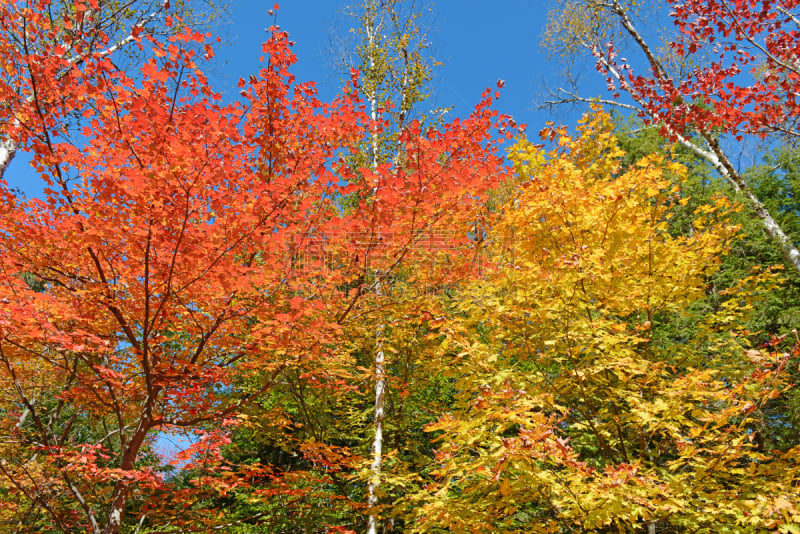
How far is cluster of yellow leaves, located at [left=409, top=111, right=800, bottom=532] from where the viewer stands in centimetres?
316

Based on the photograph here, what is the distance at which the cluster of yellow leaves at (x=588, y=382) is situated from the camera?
3.16 metres

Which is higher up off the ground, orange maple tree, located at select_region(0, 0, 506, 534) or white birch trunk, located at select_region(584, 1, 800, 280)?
white birch trunk, located at select_region(584, 1, 800, 280)

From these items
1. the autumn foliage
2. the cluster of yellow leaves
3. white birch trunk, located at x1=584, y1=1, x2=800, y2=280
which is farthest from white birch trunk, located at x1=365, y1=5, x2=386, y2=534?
white birch trunk, located at x1=584, y1=1, x2=800, y2=280

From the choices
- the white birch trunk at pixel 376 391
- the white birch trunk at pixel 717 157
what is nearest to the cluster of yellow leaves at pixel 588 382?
the white birch trunk at pixel 717 157

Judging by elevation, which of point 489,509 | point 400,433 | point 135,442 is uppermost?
point 400,433

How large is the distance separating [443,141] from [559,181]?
1434mm

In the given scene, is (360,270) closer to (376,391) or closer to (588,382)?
(588,382)

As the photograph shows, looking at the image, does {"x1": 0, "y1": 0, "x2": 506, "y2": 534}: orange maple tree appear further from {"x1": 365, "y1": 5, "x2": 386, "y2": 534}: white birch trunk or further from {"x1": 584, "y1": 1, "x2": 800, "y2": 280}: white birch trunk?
{"x1": 584, "y1": 1, "x2": 800, "y2": 280}: white birch trunk

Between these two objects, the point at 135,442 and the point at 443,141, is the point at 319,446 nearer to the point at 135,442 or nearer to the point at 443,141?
the point at 135,442

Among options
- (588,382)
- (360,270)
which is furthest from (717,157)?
(360,270)

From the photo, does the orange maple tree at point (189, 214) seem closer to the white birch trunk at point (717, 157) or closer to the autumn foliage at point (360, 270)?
the autumn foliage at point (360, 270)

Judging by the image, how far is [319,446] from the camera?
6.38m

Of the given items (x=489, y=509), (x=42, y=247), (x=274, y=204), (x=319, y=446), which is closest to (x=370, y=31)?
(x=274, y=204)

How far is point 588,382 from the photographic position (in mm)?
4867
